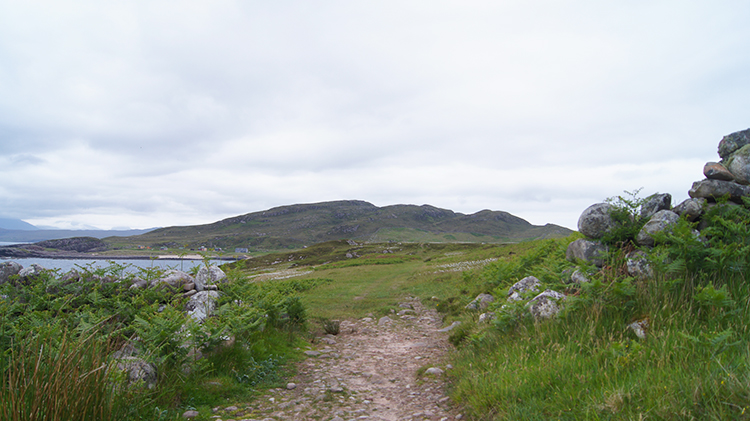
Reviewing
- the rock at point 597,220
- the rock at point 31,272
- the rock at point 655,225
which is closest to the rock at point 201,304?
the rock at point 31,272

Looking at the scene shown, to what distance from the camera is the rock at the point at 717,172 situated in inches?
336

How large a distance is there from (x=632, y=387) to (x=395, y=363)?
6.28 m

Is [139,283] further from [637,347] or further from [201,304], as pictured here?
[637,347]

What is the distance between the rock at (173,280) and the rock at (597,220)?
11566mm

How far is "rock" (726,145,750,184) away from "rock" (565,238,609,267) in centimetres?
334

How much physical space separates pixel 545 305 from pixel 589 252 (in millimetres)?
2762

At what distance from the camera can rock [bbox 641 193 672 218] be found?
9.32m

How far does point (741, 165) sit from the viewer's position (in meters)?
8.59

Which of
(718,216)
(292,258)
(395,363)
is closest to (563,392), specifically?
(395,363)

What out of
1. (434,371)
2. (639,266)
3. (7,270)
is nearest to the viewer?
(639,266)

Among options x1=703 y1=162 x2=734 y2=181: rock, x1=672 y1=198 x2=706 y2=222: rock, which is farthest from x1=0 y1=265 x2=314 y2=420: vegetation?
x1=703 y1=162 x2=734 y2=181: rock

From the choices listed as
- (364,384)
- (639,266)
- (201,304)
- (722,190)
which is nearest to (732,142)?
(722,190)

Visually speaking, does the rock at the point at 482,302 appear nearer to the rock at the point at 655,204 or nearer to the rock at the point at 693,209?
the rock at the point at 655,204

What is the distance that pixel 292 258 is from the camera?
90500 millimetres
